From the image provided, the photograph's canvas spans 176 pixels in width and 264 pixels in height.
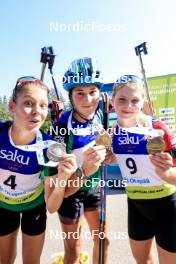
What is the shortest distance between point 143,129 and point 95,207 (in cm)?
117

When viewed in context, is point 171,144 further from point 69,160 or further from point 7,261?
point 7,261

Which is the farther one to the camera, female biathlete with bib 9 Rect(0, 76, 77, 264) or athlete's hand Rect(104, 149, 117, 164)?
athlete's hand Rect(104, 149, 117, 164)

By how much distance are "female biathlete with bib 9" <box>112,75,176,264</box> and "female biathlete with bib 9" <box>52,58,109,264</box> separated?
0.33m

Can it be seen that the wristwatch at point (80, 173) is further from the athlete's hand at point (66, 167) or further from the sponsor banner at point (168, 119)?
the sponsor banner at point (168, 119)

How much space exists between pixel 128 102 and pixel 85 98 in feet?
1.80

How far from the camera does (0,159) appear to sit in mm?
2889

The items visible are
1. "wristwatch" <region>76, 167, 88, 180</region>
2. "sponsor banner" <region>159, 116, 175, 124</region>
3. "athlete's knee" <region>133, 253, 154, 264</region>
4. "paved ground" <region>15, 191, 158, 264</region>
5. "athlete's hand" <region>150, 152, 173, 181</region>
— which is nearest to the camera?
"athlete's hand" <region>150, 152, 173, 181</region>

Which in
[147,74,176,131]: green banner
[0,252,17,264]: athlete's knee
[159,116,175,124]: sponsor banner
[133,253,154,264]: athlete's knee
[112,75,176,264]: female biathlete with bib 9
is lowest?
[133,253,154,264]: athlete's knee

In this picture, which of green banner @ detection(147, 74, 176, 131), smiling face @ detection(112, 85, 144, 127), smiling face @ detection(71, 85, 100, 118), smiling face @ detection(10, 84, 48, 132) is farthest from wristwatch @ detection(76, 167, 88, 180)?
green banner @ detection(147, 74, 176, 131)

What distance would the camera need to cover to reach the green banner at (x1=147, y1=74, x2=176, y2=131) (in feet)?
35.2

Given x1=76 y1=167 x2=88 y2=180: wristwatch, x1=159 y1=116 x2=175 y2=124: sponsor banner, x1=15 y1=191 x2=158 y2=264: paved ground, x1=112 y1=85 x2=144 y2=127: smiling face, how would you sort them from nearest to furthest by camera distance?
x1=76 y1=167 x2=88 y2=180: wristwatch
x1=112 y1=85 x2=144 y2=127: smiling face
x1=15 y1=191 x2=158 y2=264: paved ground
x1=159 y1=116 x2=175 y2=124: sponsor banner

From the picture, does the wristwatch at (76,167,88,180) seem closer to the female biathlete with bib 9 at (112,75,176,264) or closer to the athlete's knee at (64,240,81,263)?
the female biathlete with bib 9 at (112,75,176,264)

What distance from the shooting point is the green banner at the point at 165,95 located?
10.7 meters

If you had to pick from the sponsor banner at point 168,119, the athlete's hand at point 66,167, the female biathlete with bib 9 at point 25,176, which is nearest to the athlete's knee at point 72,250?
the female biathlete with bib 9 at point 25,176
